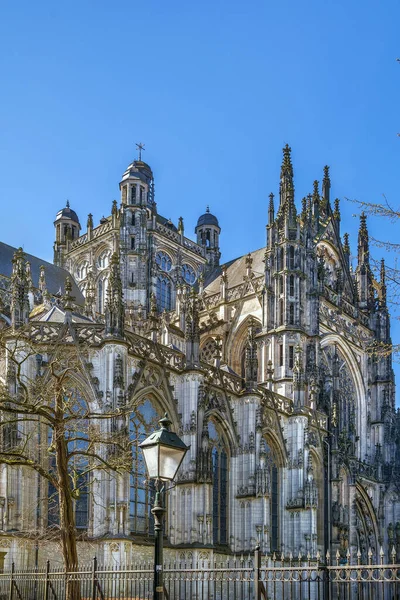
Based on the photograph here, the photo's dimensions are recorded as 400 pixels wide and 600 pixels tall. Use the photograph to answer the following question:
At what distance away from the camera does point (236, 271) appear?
54.4 meters

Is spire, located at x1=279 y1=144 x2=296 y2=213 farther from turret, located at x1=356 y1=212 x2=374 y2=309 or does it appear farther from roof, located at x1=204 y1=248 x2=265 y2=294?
turret, located at x1=356 y1=212 x2=374 y2=309

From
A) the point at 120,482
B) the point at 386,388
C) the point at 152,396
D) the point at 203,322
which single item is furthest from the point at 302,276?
the point at 120,482

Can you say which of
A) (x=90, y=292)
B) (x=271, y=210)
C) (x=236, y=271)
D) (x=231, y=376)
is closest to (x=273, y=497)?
(x=231, y=376)

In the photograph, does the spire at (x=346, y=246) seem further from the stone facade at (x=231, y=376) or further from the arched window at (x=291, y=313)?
the arched window at (x=291, y=313)

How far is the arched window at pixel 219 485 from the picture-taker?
34.0m

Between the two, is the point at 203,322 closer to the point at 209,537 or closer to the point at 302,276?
the point at 302,276

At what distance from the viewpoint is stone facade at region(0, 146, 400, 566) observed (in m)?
28.4

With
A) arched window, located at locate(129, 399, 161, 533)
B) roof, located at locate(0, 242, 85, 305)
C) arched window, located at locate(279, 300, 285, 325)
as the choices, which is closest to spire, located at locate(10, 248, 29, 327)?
arched window, located at locate(129, 399, 161, 533)

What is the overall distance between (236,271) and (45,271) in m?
12.4

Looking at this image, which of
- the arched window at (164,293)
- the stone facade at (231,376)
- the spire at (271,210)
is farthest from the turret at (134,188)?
the spire at (271,210)

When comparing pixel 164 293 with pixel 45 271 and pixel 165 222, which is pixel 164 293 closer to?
pixel 165 222

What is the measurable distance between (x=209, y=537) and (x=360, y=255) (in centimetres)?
2900

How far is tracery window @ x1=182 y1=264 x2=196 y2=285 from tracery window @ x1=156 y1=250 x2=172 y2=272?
1518 millimetres

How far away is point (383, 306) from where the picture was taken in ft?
181
